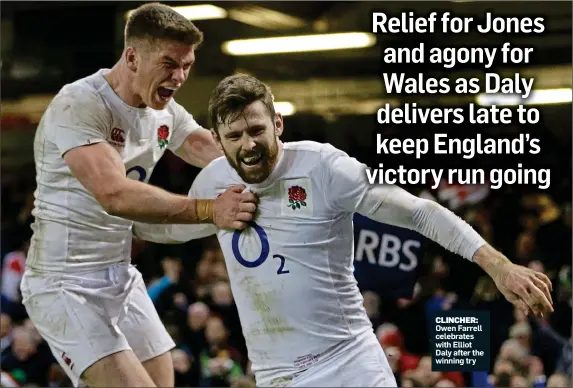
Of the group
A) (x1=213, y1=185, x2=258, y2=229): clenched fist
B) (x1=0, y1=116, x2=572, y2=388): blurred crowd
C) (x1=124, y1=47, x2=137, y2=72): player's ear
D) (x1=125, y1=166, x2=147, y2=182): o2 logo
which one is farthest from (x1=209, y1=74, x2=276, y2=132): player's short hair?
(x1=0, y1=116, x2=572, y2=388): blurred crowd

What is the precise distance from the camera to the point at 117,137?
358 centimetres

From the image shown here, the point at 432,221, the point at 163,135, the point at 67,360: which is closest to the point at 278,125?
the point at 432,221

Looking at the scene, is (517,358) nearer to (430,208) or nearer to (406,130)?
(406,130)

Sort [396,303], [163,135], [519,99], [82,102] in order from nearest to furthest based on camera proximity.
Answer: [82,102] → [163,135] → [519,99] → [396,303]

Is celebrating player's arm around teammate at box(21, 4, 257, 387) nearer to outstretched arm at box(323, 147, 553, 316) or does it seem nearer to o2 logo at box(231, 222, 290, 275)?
o2 logo at box(231, 222, 290, 275)

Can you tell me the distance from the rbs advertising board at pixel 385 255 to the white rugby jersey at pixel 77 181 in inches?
47.3

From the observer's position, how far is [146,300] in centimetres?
380

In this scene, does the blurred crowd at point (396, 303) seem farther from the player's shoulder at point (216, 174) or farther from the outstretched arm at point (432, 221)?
the outstretched arm at point (432, 221)

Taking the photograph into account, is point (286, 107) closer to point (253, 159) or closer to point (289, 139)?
point (289, 139)

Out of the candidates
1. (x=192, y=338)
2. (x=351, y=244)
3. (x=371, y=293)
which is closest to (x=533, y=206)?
(x=371, y=293)

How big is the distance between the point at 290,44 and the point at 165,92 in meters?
2.04

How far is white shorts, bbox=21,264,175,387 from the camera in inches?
137

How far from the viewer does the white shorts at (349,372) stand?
313 centimetres

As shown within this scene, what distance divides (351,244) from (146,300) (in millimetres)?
998
